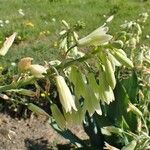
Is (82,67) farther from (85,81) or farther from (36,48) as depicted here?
(36,48)

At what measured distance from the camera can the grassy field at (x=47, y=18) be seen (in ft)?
23.4

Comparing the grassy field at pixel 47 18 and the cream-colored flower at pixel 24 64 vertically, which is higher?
the cream-colored flower at pixel 24 64

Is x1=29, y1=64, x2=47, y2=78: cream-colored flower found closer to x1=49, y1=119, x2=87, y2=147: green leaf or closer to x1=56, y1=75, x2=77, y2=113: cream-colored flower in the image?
x1=56, y1=75, x2=77, y2=113: cream-colored flower

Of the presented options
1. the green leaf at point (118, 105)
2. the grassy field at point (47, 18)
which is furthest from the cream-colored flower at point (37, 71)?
the grassy field at point (47, 18)

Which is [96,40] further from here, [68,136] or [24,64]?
[68,136]

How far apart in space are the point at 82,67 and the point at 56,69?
0.09 meters

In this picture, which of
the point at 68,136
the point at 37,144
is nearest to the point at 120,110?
the point at 68,136

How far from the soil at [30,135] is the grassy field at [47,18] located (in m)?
1.09

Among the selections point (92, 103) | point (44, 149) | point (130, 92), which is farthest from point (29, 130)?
point (92, 103)

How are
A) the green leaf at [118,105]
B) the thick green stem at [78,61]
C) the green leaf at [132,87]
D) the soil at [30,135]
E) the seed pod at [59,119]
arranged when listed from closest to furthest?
the thick green stem at [78,61] → the seed pod at [59,119] → the green leaf at [118,105] → the green leaf at [132,87] → the soil at [30,135]

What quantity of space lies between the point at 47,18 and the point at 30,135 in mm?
3680

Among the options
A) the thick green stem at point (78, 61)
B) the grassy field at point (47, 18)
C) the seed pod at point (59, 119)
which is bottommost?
the grassy field at point (47, 18)

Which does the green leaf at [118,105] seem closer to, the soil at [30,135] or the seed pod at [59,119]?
the soil at [30,135]

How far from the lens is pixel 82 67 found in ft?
5.52
